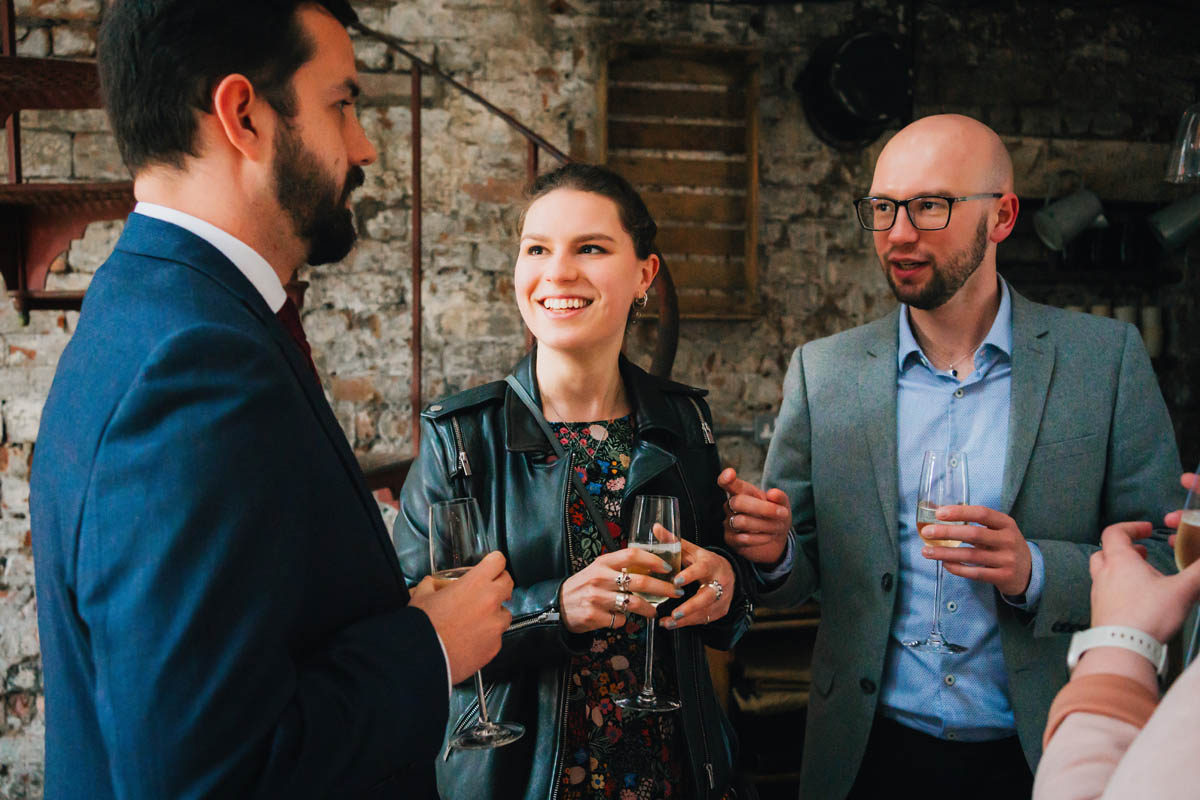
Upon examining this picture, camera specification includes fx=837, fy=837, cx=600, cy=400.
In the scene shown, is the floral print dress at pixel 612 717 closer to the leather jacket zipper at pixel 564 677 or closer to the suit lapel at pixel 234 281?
the leather jacket zipper at pixel 564 677

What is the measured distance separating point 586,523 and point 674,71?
302 cm

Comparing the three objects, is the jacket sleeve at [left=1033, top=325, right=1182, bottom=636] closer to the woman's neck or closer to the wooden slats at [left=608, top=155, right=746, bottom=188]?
the woman's neck

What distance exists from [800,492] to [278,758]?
1.26m

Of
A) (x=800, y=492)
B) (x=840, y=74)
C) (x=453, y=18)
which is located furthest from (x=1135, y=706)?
(x=453, y=18)

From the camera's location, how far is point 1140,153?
4250 mm

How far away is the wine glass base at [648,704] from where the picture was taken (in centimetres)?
133

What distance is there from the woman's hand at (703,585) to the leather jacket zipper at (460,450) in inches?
15.5

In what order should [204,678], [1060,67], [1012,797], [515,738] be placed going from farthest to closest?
[1060,67]
[1012,797]
[515,738]
[204,678]

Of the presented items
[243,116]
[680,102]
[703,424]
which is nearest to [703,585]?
[703,424]

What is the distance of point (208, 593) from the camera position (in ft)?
2.39

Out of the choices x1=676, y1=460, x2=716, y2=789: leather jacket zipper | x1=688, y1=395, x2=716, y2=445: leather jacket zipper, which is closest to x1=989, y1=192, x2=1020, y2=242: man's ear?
x1=688, y1=395, x2=716, y2=445: leather jacket zipper

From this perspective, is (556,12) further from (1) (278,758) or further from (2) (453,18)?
(1) (278,758)

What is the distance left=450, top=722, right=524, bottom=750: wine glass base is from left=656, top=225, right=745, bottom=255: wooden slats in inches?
114

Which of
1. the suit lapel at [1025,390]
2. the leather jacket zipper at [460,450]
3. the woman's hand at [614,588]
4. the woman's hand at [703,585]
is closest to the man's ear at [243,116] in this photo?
the leather jacket zipper at [460,450]
